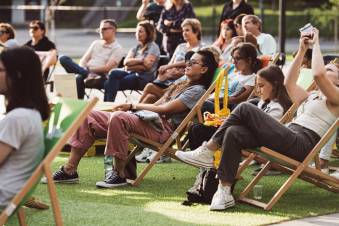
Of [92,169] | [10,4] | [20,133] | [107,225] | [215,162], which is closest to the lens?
[20,133]

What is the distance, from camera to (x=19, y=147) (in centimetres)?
571

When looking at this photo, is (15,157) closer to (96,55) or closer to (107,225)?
(107,225)

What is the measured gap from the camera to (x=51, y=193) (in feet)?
19.4

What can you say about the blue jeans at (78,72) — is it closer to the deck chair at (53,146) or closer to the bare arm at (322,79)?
the bare arm at (322,79)

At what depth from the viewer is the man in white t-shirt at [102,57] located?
13398mm

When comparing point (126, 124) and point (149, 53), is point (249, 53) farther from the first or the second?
point (149, 53)

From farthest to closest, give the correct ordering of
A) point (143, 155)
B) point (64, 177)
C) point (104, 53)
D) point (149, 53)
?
1. point (104, 53)
2. point (149, 53)
3. point (143, 155)
4. point (64, 177)

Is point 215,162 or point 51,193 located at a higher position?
point 51,193

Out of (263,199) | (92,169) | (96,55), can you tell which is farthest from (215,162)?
(96,55)

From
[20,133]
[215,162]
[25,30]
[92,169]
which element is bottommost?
[25,30]

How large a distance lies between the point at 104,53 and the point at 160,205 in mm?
6051

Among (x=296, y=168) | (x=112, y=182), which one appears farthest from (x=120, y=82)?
(x=296, y=168)

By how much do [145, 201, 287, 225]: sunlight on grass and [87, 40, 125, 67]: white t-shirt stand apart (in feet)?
19.4

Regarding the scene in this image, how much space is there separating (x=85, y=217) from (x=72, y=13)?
108ft
